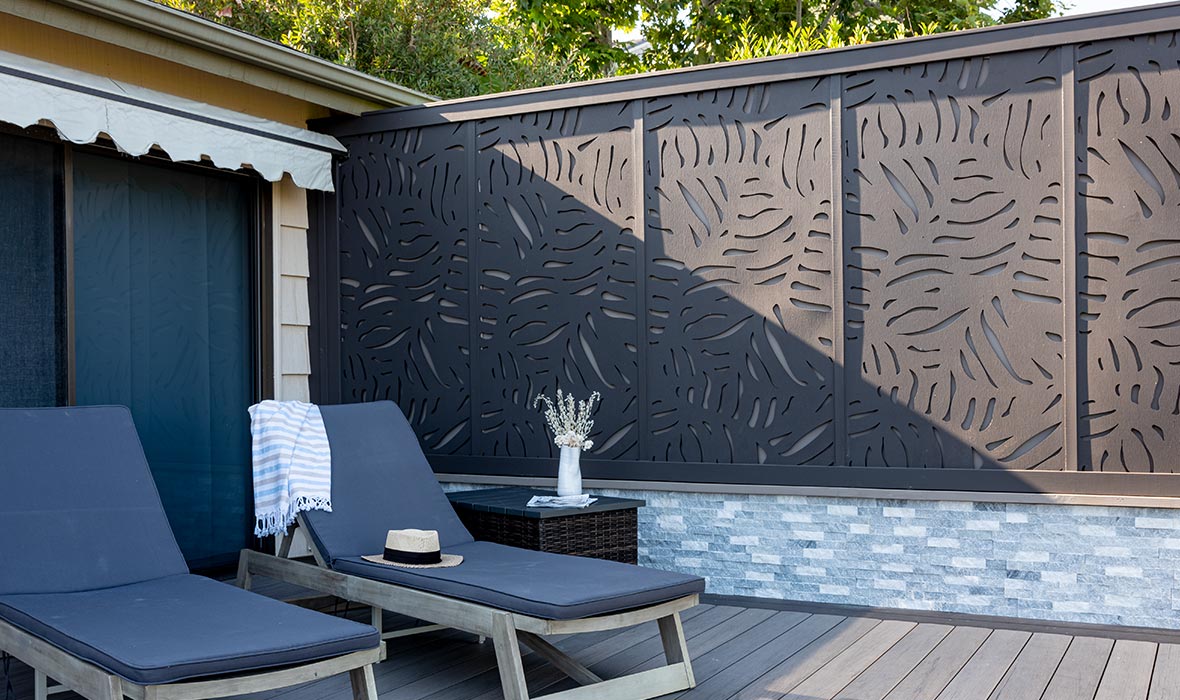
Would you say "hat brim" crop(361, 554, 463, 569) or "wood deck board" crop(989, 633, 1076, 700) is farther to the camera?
"hat brim" crop(361, 554, 463, 569)

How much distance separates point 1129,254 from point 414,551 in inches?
127

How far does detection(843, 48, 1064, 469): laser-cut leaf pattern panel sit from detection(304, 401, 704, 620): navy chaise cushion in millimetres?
1655

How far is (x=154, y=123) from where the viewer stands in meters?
5.06

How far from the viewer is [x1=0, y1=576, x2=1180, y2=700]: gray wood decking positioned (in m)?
3.74

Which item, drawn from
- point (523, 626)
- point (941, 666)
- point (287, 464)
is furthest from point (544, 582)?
point (941, 666)

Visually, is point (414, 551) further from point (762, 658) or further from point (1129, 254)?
point (1129, 254)

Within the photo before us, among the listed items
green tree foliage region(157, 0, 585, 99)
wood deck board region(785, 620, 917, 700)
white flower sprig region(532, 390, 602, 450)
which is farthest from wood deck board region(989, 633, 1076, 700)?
green tree foliage region(157, 0, 585, 99)

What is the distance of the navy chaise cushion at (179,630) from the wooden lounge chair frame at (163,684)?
0.02 m

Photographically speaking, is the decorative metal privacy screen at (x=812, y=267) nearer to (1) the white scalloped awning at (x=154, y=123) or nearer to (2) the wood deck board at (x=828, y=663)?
(1) the white scalloped awning at (x=154, y=123)

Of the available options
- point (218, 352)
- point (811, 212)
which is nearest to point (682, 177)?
point (811, 212)

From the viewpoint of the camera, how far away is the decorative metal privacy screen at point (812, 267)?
453cm

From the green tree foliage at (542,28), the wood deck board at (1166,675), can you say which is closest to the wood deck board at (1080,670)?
the wood deck board at (1166,675)

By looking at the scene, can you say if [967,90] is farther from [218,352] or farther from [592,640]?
[218,352]

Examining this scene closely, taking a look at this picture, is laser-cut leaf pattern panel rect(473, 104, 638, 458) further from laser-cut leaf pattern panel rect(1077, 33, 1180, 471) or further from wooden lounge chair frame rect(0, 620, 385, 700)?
wooden lounge chair frame rect(0, 620, 385, 700)
